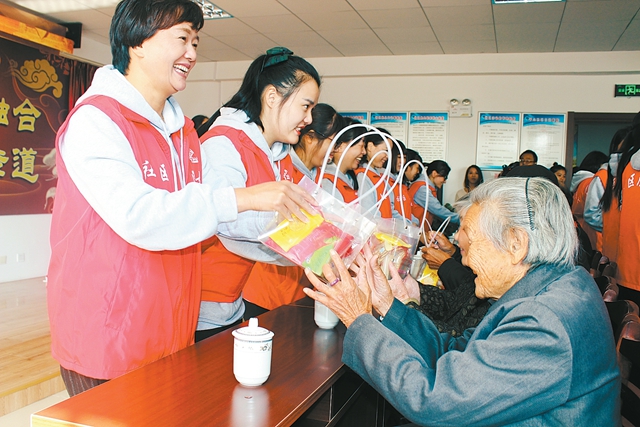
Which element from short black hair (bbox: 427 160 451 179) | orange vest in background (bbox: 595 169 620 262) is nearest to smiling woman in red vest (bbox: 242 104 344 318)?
orange vest in background (bbox: 595 169 620 262)

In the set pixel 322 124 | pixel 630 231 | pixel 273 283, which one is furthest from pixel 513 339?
pixel 630 231

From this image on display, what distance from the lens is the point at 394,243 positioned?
1.68 m

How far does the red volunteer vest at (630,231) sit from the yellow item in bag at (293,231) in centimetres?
251

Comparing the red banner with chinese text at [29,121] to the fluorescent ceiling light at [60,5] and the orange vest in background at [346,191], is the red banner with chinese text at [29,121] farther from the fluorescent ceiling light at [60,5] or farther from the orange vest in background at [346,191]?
the orange vest in background at [346,191]

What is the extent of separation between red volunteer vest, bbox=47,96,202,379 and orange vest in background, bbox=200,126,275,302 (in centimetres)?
35

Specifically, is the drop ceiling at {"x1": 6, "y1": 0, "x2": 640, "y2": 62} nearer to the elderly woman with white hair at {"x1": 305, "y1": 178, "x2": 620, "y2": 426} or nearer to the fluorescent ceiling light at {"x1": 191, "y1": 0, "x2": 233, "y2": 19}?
the fluorescent ceiling light at {"x1": 191, "y1": 0, "x2": 233, "y2": 19}

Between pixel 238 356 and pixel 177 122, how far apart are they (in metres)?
0.62

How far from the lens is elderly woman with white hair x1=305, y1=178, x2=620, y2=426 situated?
38.8 inches

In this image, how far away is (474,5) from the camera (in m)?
5.11

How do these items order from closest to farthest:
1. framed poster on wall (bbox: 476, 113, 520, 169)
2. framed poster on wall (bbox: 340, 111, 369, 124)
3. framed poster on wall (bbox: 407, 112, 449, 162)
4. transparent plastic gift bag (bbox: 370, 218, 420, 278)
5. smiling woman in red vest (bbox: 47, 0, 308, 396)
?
1. smiling woman in red vest (bbox: 47, 0, 308, 396)
2. transparent plastic gift bag (bbox: 370, 218, 420, 278)
3. framed poster on wall (bbox: 476, 113, 520, 169)
4. framed poster on wall (bbox: 407, 112, 449, 162)
5. framed poster on wall (bbox: 340, 111, 369, 124)

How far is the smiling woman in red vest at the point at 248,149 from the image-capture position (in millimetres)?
1536

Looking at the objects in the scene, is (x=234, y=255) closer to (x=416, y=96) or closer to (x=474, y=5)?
(x=474, y=5)

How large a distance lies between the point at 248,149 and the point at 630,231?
2444mm

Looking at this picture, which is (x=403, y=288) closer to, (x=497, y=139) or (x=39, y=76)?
(x=39, y=76)
